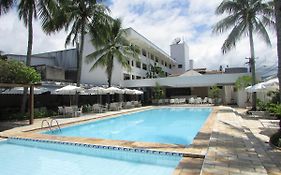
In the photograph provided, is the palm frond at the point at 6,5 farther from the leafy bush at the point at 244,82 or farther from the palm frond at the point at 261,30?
the leafy bush at the point at 244,82

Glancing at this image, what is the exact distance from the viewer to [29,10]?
62.7 feet

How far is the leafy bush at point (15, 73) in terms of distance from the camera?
14680mm

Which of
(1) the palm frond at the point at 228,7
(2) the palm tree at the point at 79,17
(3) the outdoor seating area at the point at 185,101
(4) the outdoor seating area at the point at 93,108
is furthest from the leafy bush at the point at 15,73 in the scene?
(3) the outdoor seating area at the point at 185,101

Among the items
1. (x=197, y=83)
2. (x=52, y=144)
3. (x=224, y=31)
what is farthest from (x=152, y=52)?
(x=52, y=144)

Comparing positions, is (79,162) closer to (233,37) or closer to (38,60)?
(233,37)

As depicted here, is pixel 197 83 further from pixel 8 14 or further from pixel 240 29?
pixel 8 14

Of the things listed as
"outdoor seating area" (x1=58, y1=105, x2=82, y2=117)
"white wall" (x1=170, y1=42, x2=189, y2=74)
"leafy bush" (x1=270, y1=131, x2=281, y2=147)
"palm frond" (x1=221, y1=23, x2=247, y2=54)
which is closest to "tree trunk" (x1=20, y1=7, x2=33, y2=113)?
"outdoor seating area" (x1=58, y1=105, x2=82, y2=117)

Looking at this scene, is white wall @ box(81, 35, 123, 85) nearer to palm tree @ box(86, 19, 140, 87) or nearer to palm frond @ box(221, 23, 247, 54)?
palm tree @ box(86, 19, 140, 87)

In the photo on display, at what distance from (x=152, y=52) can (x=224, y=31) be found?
2533 centimetres

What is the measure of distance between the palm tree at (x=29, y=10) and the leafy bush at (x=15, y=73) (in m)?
3.51

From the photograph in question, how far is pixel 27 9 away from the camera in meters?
19.2

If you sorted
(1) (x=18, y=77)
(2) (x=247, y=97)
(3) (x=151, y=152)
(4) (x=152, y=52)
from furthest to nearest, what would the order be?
(4) (x=152, y=52), (2) (x=247, y=97), (1) (x=18, y=77), (3) (x=151, y=152)

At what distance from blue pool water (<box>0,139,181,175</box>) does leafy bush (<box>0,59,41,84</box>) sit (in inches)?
212

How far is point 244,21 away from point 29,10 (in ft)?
53.6
